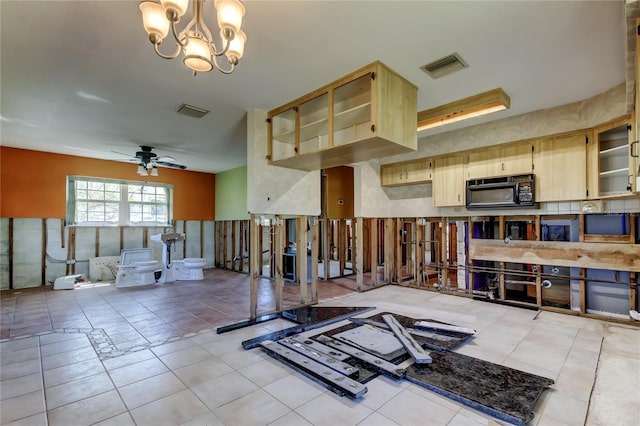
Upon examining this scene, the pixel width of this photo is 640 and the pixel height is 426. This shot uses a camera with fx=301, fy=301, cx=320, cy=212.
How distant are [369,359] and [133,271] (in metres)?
5.75

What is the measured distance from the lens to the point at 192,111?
4.07m

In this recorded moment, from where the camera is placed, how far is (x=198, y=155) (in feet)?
21.8

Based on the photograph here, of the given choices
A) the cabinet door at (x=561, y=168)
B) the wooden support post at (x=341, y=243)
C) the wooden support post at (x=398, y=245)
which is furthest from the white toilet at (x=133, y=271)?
the cabinet door at (x=561, y=168)

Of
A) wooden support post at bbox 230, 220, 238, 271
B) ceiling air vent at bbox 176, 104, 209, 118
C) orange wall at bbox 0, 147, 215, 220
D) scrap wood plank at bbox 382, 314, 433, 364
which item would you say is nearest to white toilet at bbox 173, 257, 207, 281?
wooden support post at bbox 230, 220, 238, 271

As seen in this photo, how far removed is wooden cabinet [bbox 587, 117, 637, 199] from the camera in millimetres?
3658

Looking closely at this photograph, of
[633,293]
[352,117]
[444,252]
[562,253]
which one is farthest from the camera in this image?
[444,252]

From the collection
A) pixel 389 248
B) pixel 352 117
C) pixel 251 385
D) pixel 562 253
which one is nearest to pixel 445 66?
pixel 352 117

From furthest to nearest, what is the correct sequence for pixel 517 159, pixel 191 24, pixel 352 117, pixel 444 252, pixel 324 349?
pixel 444 252
pixel 517 159
pixel 352 117
pixel 324 349
pixel 191 24

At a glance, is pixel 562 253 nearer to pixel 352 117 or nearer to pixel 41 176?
pixel 352 117

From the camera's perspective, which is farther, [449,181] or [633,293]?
[449,181]

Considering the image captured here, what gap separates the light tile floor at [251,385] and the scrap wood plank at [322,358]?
20 centimetres

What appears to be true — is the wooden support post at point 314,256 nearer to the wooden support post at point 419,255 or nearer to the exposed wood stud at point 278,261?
the exposed wood stud at point 278,261

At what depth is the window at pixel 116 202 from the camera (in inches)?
266

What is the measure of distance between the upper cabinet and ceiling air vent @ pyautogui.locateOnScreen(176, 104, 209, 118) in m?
0.91
